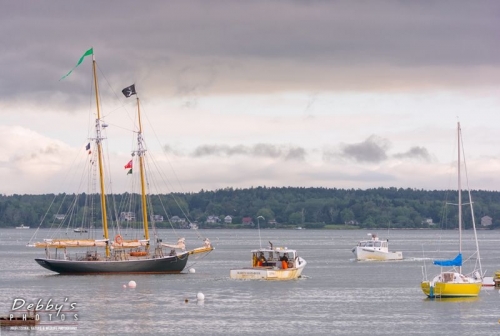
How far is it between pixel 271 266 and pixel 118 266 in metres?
16.6

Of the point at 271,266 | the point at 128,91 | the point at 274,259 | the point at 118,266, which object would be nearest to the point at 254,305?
the point at 271,266

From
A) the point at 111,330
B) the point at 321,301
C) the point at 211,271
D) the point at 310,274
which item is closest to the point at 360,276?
the point at 310,274

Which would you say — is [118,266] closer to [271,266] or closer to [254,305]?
[271,266]

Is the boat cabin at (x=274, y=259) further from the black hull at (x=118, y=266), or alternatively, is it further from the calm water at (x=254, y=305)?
the black hull at (x=118, y=266)

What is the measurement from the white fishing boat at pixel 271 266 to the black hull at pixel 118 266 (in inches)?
411

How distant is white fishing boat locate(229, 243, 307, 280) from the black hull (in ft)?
Result: 34.3

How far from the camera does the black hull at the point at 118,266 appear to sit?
110 metres

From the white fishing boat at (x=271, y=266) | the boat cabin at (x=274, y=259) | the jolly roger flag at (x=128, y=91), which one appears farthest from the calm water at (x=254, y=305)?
the jolly roger flag at (x=128, y=91)

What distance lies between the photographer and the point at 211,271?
125 metres

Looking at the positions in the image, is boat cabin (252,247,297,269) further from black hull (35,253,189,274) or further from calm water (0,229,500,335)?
black hull (35,253,189,274)

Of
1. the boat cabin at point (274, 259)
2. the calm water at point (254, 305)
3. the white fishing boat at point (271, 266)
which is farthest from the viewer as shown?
the boat cabin at point (274, 259)

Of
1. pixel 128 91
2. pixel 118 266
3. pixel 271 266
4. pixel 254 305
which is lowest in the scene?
pixel 254 305

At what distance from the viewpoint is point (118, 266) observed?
360ft

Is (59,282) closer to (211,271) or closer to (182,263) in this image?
(182,263)
